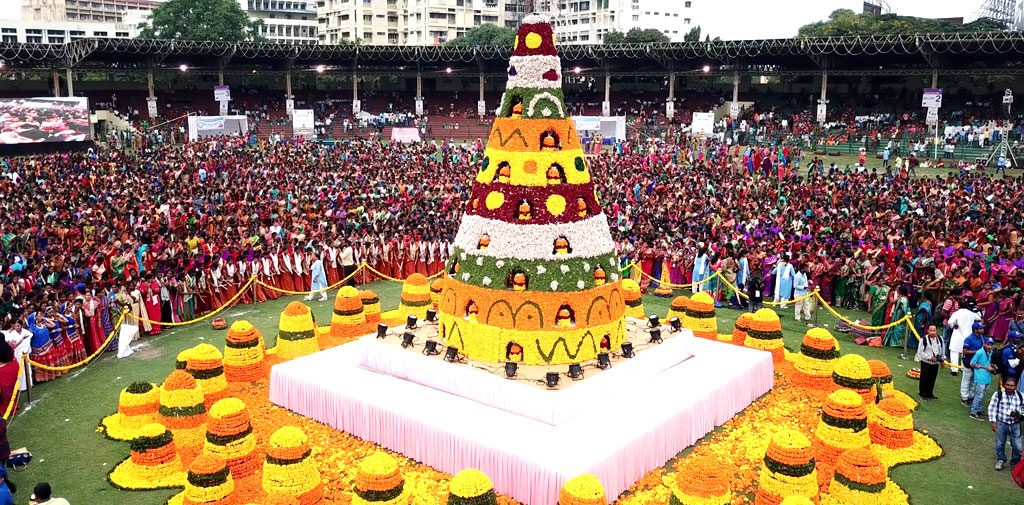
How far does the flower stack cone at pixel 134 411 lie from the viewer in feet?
36.3

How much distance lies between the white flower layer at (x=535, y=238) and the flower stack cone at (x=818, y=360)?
379cm

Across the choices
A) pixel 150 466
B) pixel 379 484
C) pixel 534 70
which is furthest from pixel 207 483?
pixel 534 70

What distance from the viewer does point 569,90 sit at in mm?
55406

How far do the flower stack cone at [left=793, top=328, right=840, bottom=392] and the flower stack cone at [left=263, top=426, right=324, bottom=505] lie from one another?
7769 mm

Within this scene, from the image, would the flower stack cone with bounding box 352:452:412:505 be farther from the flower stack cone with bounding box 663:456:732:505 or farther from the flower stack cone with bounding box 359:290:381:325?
the flower stack cone with bounding box 359:290:381:325

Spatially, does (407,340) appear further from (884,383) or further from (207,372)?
(884,383)

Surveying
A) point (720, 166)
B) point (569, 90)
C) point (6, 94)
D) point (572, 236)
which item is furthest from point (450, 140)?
point (572, 236)

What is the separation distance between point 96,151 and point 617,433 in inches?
1105

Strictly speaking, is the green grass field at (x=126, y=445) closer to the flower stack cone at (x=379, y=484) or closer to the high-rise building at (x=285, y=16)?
the flower stack cone at (x=379, y=484)

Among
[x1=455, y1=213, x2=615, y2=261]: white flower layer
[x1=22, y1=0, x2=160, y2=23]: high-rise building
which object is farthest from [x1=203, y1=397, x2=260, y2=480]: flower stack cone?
[x1=22, y1=0, x2=160, y2=23]: high-rise building

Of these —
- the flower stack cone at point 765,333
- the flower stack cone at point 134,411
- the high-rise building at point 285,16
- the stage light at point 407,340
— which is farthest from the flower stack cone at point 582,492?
the high-rise building at point 285,16

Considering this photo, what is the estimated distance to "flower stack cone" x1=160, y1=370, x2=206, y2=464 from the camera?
10.6 m

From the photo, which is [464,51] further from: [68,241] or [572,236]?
[572,236]

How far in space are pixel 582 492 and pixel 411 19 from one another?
77271mm
